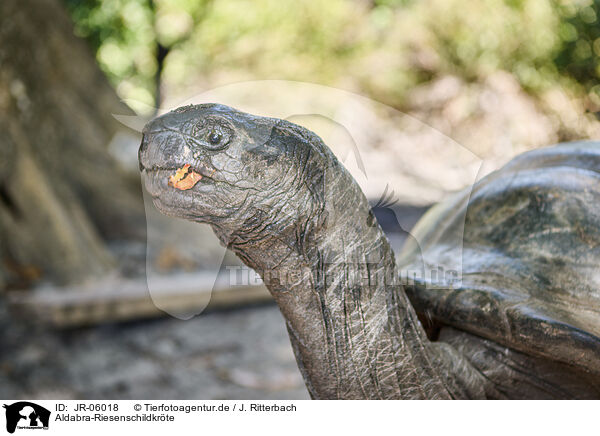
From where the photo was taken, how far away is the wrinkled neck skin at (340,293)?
75 cm

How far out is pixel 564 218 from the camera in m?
0.98

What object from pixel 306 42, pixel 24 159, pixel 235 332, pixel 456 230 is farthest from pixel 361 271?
pixel 306 42

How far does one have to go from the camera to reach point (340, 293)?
78cm

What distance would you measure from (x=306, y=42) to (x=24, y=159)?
414 centimetres

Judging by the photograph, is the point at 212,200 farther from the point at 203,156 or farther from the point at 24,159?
the point at 24,159

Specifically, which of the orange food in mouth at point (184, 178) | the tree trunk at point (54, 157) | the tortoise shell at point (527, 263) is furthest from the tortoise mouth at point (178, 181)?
the tree trunk at point (54, 157)

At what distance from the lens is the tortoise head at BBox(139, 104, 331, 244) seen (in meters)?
0.67

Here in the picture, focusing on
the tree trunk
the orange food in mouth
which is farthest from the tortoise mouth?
the tree trunk

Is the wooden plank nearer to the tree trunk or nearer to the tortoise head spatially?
the tree trunk

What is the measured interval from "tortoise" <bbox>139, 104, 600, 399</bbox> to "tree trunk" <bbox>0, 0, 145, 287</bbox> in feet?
7.86

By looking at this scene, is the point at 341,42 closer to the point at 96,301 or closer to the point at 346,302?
the point at 96,301
